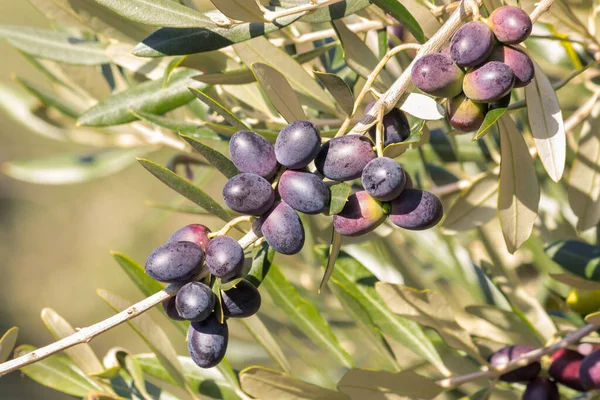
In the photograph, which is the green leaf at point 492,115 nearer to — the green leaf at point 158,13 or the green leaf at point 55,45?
the green leaf at point 158,13

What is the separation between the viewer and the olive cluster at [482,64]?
Answer: 0.54m

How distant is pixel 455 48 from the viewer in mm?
547

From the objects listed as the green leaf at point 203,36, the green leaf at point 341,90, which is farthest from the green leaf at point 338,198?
the green leaf at point 203,36

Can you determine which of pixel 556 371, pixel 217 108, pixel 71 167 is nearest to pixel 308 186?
pixel 217 108

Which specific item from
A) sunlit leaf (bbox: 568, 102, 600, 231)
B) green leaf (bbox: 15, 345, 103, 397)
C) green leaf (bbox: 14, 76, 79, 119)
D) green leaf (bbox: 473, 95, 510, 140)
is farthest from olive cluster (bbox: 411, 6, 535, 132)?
green leaf (bbox: 14, 76, 79, 119)

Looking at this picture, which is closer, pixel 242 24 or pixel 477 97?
pixel 477 97

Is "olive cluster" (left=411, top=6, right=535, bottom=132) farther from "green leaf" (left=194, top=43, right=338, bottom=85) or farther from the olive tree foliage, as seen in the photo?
"green leaf" (left=194, top=43, right=338, bottom=85)

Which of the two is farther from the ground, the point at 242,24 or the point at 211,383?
the point at 242,24

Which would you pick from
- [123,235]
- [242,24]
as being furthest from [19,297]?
[242,24]

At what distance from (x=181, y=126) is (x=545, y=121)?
16.5 inches

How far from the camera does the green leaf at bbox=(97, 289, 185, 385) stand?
0.77 metres

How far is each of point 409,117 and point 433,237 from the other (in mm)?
471

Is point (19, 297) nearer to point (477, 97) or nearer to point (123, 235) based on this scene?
point (123, 235)

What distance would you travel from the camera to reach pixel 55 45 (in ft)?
3.36
